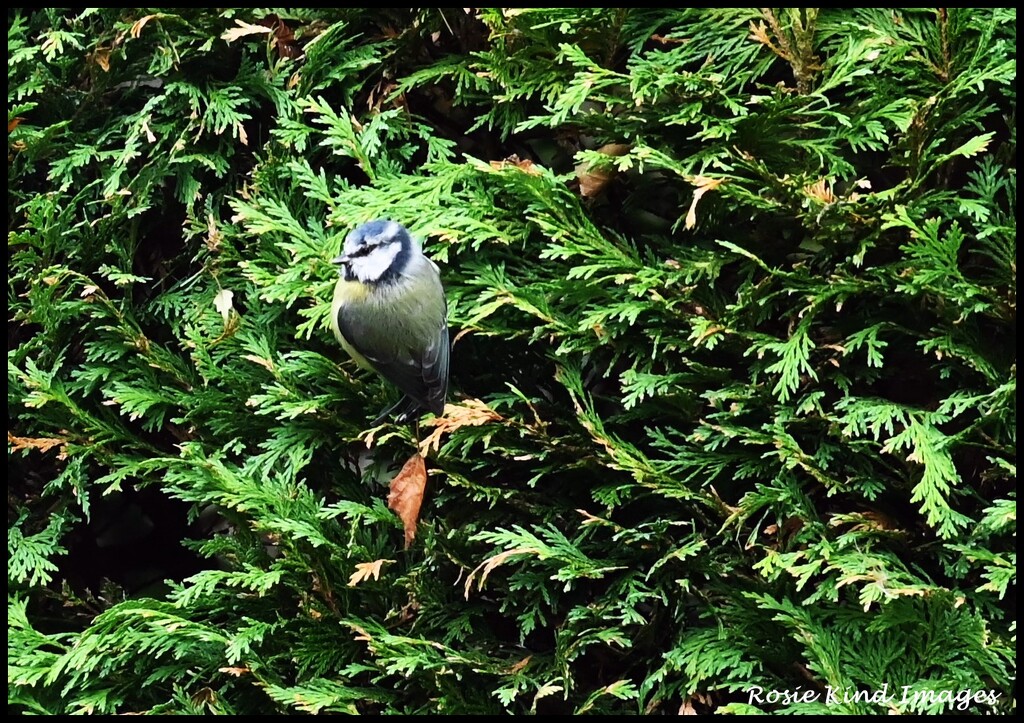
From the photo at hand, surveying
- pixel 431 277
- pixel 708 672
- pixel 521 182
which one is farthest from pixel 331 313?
pixel 708 672

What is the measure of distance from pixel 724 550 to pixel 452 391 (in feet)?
2.18

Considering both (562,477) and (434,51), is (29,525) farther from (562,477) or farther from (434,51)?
(434,51)

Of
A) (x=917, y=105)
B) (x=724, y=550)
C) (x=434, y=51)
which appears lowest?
(x=724, y=550)

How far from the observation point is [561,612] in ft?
6.14

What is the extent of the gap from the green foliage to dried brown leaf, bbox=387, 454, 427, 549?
4 cm

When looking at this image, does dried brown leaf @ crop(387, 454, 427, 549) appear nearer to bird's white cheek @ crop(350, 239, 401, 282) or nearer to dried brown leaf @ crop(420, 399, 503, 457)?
dried brown leaf @ crop(420, 399, 503, 457)

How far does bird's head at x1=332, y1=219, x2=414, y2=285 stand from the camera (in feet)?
5.97

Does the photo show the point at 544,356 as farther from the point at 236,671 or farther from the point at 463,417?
the point at 236,671

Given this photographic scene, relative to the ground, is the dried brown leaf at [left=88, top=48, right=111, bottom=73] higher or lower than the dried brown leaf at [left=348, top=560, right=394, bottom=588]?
higher

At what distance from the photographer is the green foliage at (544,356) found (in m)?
1.64

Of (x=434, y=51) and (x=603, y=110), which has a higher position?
(x=434, y=51)

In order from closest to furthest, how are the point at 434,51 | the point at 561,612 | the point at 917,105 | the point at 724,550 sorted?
the point at 917,105 → the point at 724,550 → the point at 561,612 → the point at 434,51

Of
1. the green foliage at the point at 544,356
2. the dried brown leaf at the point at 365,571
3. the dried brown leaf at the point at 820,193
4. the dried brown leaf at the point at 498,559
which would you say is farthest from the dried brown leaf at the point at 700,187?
the dried brown leaf at the point at 365,571

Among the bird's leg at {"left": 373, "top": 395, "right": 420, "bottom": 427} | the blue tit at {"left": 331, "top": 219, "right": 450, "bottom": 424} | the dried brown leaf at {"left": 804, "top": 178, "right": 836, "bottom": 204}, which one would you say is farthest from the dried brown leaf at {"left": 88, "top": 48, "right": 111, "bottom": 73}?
the dried brown leaf at {"left": 804, "top": 178, "right": 836, "bottom": 204}
